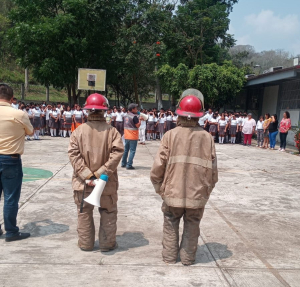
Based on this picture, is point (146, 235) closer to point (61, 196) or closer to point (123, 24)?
point (61, 196)

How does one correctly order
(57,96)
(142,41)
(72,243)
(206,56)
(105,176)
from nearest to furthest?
(105,176)
(72,243)
(142,41)
(206,56)
(57,96)

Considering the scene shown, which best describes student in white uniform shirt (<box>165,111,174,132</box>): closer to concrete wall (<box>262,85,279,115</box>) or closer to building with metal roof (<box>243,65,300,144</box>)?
building with metal roof (<box>243,65,300,144</box>)

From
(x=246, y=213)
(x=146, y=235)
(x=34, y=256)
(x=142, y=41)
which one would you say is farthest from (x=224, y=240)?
(x=142, y=41)

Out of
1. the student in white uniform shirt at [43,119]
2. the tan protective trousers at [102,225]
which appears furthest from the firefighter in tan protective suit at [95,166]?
the student in white uniform shirt at [43,119]

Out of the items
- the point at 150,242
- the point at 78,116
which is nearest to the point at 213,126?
the point at 78,116

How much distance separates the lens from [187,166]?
3.65 meters

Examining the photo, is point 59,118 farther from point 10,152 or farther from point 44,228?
point 10,152

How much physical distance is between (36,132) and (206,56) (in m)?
14.5

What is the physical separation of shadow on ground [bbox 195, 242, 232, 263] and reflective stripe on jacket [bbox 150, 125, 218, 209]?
746 millimetres

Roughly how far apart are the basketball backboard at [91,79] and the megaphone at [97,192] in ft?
51.7

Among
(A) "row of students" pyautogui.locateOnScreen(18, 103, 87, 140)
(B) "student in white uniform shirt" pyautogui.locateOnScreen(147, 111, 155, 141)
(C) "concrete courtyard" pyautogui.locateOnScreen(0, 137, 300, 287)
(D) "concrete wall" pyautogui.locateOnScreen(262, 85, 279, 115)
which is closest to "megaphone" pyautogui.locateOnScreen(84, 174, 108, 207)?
(C) "concrete courtyard" pyautogui.locateOnScreen(0, 137, 300, 287)

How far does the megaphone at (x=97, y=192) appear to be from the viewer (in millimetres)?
3672

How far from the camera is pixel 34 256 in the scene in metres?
3.89

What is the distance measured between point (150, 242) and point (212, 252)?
0.78m
